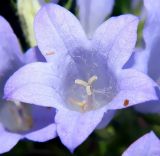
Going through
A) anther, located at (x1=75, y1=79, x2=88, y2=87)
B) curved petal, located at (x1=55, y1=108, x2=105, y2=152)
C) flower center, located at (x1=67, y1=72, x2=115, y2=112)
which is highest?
curved petal, located at (x1=55, y1=108, x2=105, y2=152)

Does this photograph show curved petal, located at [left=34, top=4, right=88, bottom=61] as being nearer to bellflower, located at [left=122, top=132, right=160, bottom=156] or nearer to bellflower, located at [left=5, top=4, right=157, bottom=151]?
bellflower, located at [left=5, top=4, right=157, bottom=151]

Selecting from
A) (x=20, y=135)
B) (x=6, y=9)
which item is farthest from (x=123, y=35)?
(x=6, y=9)

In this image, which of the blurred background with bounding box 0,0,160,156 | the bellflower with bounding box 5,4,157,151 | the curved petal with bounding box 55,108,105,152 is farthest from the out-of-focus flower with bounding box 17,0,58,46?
the curved petal with bounding box 55,108,105,152

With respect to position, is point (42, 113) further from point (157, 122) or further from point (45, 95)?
point (157, 122)

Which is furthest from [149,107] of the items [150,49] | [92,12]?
[92,12]

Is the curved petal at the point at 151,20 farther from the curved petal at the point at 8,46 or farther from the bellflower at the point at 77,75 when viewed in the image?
the curved petal at the point at 8,46

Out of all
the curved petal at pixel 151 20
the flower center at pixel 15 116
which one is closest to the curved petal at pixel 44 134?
the flower center at pixel 15 116
